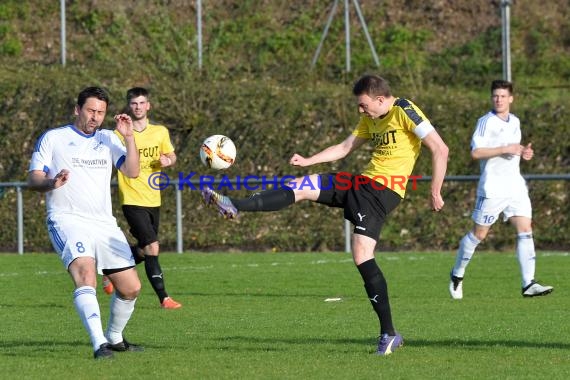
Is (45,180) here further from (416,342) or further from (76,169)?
(416,342)

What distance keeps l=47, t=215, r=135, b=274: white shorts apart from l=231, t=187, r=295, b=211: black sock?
953 mm

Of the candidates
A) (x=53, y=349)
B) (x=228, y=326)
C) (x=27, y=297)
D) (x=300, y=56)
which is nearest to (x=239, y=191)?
(x=300, y=56)

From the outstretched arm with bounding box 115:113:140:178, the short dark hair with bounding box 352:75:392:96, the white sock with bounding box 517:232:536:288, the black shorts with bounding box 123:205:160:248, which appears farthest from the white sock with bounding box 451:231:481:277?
the outstretched arm with bounding box 115:113:140:178

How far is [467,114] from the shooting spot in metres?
20.6

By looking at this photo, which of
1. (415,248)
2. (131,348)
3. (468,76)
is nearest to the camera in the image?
(131,348)

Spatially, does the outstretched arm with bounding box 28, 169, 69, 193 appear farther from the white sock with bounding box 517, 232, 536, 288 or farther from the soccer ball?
the white sock with bounding box 517, 232, 536, 288

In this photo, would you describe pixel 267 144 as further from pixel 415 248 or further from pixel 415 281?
pixel 415 281

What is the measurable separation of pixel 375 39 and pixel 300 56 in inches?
67.6

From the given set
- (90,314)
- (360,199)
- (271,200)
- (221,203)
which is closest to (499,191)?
(360,199)

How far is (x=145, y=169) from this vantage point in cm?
1207

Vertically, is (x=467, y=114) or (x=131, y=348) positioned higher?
(x=467, y=114)

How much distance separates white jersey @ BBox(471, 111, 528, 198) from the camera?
12.3 meters

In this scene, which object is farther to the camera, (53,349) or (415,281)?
(415,281)

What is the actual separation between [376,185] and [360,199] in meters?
0.17
